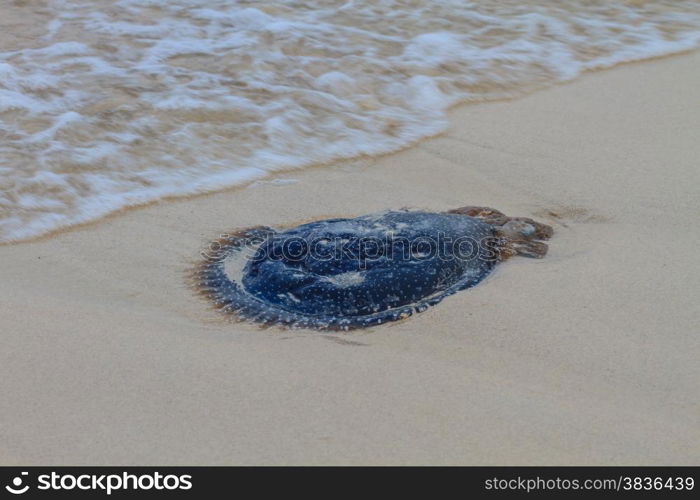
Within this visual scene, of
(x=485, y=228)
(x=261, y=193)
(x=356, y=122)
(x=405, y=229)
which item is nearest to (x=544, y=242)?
(x=485, y=228)

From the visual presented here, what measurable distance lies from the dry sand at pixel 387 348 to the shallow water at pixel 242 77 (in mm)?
369

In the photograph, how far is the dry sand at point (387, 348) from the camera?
7.91ft

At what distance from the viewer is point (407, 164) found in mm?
4344

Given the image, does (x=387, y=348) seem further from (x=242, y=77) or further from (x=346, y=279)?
(x=242, y=77)

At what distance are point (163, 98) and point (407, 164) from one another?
1581mm

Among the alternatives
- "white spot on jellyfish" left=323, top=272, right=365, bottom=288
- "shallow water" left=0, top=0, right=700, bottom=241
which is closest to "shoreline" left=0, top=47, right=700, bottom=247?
"shallow water" left=0, top=0, right=700, bottom=241

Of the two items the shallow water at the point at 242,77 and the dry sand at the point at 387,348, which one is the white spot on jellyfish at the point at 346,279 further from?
the shallow water at the point at 242,77

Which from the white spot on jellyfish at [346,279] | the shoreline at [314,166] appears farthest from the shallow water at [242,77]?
the white spot on jellyfish at [346,279]

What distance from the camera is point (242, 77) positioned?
5238 millimetres

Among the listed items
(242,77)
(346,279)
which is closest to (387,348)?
(346,279)

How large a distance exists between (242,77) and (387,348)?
2.89m

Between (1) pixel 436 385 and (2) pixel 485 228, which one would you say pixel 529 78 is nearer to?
(2) pixel 485 228

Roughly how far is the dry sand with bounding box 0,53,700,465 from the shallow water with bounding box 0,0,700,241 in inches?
14.5

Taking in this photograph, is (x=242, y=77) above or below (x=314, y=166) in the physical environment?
Result: above
